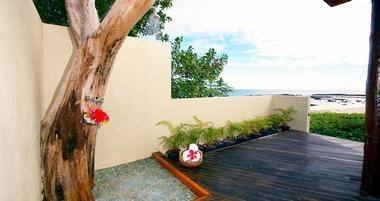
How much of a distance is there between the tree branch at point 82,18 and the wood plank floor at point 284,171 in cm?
264

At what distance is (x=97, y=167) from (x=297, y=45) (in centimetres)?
2023

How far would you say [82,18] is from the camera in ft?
10.8

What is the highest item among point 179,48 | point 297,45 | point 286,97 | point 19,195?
point 297,45

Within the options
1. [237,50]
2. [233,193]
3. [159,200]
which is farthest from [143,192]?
[237,50]

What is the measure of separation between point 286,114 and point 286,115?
1.2 inches

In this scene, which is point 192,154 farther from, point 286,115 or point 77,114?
point 286,115

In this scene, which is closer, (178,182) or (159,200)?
(159,200)

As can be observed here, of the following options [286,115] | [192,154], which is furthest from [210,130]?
[286,115]

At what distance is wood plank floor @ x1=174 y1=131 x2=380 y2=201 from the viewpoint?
3.47 metres

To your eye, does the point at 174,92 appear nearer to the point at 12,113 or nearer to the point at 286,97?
the point at 286,97

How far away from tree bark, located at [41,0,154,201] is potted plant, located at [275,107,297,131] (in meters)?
6.06

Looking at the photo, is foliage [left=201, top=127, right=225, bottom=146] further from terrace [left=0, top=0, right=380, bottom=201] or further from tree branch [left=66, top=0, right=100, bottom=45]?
tree branch [left=66, top=0, right=100, bottom=45]

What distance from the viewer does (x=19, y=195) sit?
1727 millimetres

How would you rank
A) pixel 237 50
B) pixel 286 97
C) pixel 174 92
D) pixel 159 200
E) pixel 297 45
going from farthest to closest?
pixel 237 50 < pixel 297 45 < pixel 174 92 < pixel 286 97 < pixel 159 200
